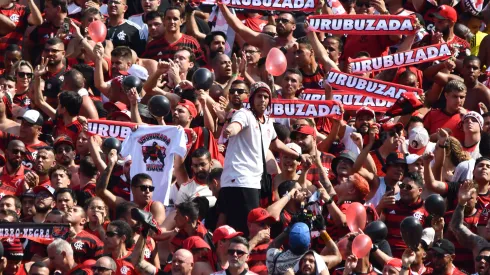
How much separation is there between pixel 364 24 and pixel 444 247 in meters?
4.38

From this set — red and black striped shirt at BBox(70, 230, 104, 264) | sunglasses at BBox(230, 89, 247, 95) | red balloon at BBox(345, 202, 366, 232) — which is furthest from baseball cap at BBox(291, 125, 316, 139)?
red and black striped shirt at BBox(70, 230, 104, 264)

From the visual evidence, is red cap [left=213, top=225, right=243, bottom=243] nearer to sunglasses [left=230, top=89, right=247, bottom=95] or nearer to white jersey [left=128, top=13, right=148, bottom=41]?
sunglasses [left=230, top=89, right=247, bottom=95]

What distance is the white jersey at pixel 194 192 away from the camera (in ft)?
55.9

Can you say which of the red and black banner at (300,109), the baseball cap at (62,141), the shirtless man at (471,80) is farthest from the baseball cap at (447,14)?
the baseball cap at (62,141)

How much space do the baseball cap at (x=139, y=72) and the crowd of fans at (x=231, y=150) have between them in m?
0.02

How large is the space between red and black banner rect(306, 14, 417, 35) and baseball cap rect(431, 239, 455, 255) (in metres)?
4.23

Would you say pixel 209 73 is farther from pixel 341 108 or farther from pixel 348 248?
pixel 348 248

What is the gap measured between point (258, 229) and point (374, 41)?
5073mm

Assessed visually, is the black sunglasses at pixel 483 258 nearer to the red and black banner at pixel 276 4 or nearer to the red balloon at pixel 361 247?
the red balloon at pixel 361 247

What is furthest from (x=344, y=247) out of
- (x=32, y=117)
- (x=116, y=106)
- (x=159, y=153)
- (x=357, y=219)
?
(x=32, y=117)

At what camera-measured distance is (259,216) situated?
16156mm

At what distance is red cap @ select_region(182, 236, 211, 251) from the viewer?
631 inches

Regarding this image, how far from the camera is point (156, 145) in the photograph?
56.6ft

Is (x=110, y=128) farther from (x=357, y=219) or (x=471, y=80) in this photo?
(x=471, y=80)
